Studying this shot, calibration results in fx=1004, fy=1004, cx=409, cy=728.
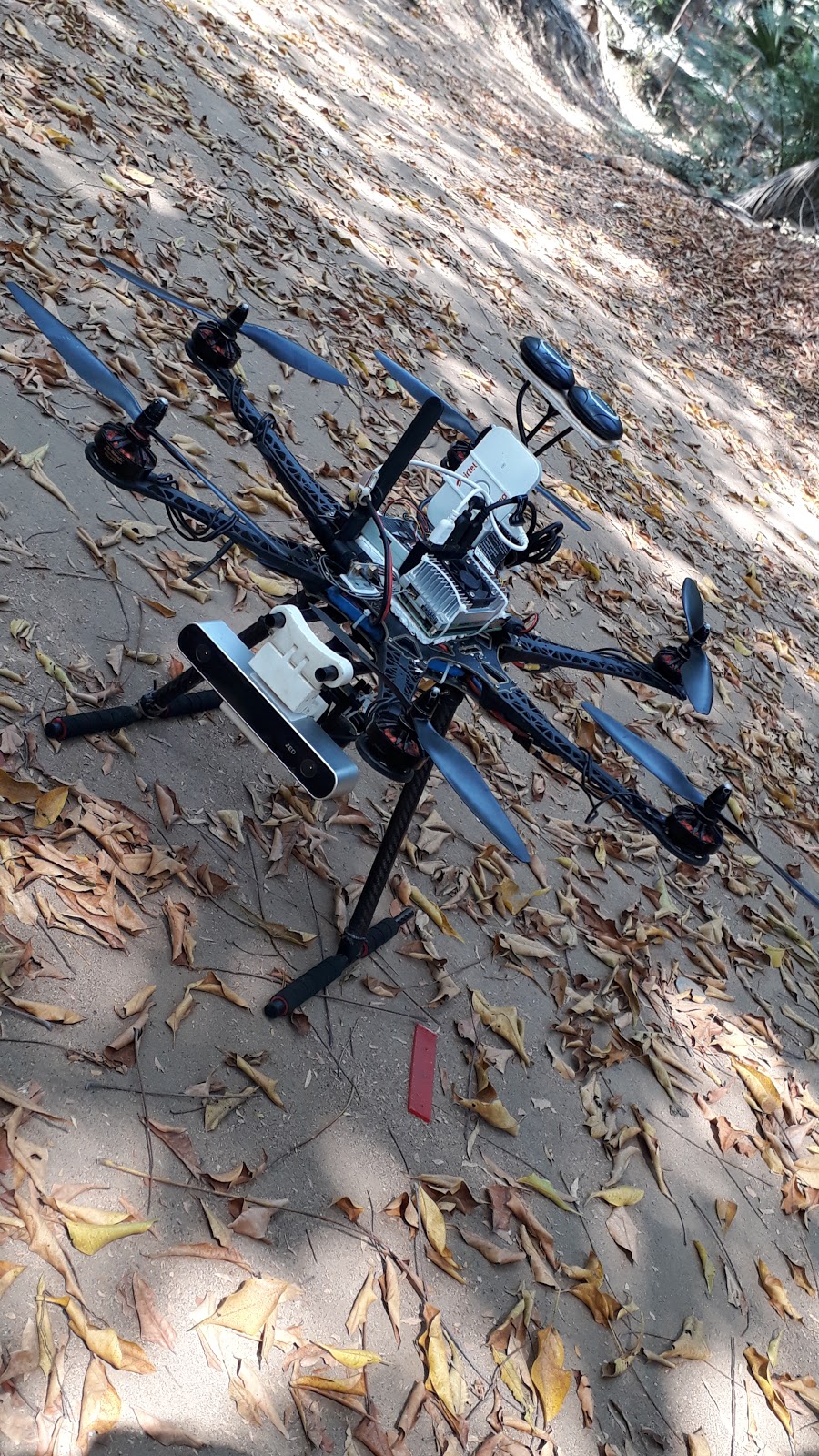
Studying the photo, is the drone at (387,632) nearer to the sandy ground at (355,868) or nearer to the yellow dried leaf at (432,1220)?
the sandy ground at (355,868)

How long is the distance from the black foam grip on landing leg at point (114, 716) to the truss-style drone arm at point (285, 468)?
762 millimetres

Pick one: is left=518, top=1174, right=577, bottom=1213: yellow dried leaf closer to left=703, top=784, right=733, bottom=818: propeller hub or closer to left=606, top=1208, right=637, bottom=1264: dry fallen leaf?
left=606, top=1208, right=637, bottom=1264: dry fallen leaf

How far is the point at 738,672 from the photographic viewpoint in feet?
23.2

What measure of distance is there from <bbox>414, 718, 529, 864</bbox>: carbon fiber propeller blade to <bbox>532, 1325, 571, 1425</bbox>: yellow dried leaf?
1.53 meters

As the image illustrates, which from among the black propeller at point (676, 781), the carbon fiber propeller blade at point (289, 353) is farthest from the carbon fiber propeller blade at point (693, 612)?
the carbon fiber propeller blade at point (289, 353)

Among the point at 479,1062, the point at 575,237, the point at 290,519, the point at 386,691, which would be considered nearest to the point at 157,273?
the point at 290,519

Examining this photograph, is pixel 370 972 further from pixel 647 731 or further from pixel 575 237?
pixel 575 237

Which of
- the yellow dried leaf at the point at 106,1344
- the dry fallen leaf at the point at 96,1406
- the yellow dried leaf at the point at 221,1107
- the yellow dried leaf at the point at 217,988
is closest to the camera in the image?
the dry fallen leaf at the point at 96,1406

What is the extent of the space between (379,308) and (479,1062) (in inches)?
229

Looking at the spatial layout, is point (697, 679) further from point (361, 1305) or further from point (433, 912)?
point (361, 1305)

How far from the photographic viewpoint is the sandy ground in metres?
2.59

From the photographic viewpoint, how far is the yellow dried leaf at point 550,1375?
2.71m

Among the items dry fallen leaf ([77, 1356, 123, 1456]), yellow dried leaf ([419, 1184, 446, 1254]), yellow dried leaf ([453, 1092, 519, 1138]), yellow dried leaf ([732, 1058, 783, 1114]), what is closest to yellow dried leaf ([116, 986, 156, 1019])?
dry fallen leaf ([77, 1356, 123, 1456])

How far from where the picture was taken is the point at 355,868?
3.78m
